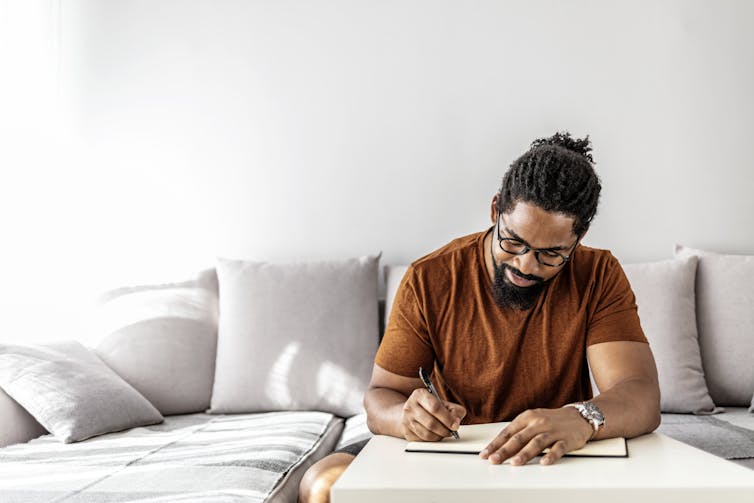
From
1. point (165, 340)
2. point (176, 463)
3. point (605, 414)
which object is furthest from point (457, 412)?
point (165, 340)

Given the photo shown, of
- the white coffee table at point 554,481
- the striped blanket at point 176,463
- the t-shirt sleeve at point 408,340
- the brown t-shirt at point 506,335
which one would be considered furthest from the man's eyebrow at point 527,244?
the striped blanket at point 176,463

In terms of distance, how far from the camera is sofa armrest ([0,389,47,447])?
204cm

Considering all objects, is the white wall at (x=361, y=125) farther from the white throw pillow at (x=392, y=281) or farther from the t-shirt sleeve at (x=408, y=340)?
the t-shirt sleeve at (x=408, y=340)

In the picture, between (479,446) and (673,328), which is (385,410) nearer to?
(479,446)

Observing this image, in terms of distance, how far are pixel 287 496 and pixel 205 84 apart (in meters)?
1.93

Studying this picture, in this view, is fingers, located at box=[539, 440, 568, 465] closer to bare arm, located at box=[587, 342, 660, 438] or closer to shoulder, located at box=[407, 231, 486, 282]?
bare arm, located at box=[587, 342, 660, 438]

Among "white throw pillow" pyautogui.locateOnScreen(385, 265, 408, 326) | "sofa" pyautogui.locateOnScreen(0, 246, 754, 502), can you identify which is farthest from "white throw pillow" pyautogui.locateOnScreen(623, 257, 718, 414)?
"white throw pillow" pyautogui.locateOnScreen(385, 265, 408, 326)

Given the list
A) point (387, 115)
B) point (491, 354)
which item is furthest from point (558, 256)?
point (387, 115)

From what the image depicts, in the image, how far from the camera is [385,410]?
1.42 meters

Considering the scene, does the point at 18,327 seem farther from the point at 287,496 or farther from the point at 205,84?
the point at 287,496

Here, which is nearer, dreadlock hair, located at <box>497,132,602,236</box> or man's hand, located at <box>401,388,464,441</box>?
man's hand, located at <box>401,388,464,441</box>

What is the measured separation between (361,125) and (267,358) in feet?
3.34

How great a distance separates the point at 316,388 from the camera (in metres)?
2.51

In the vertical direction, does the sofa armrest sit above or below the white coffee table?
below
